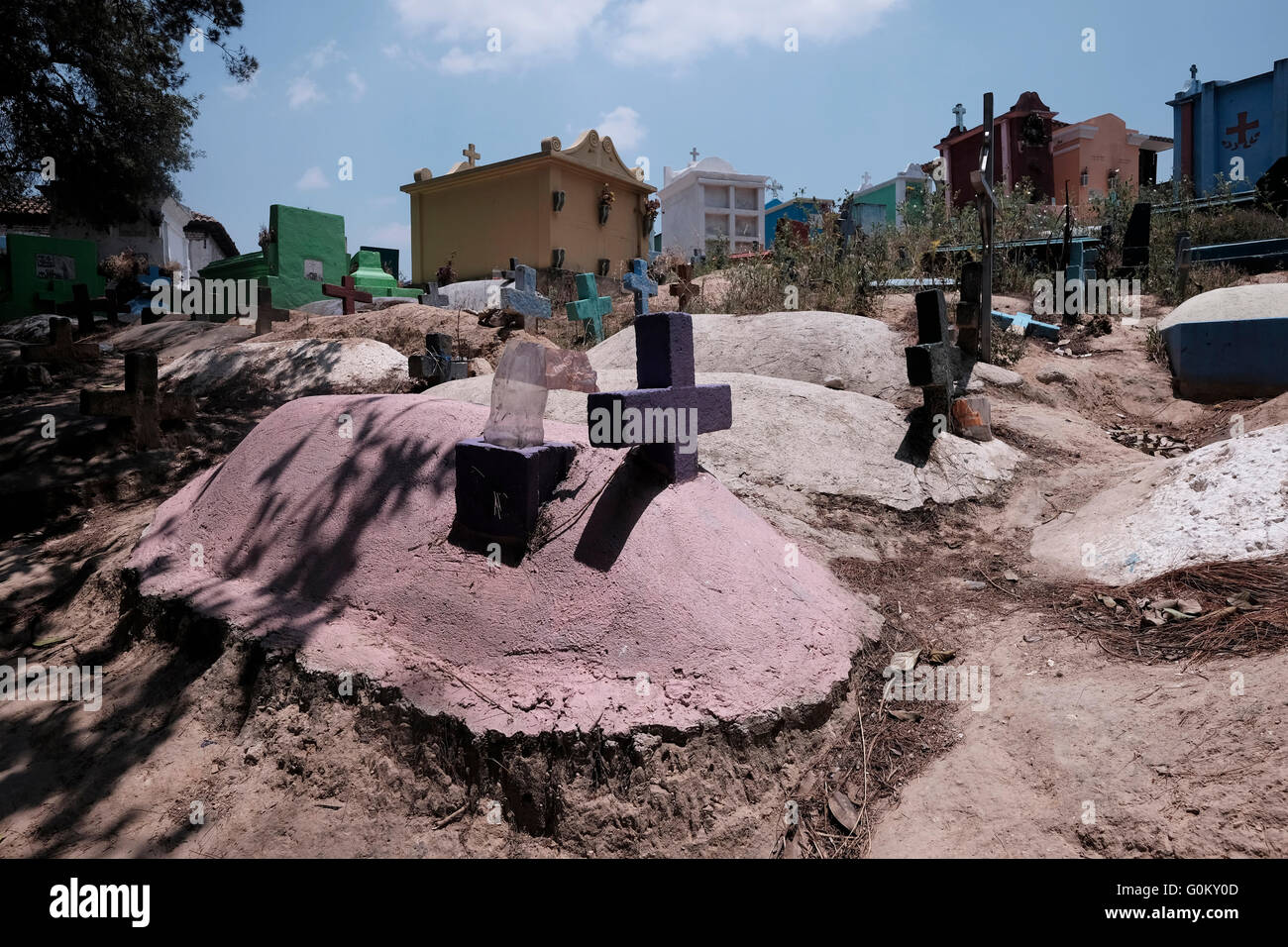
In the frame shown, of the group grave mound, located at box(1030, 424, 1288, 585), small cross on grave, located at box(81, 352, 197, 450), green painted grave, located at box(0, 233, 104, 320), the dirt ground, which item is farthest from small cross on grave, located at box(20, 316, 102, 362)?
grave mound, located at box(1030, 424, 1288, 585)

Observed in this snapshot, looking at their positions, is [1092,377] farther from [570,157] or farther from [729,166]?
[729,166]

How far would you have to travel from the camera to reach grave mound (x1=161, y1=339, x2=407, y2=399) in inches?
313

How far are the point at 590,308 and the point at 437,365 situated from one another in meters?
2.91

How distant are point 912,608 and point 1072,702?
1.02 meters

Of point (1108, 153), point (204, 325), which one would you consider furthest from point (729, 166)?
point (204, 325)

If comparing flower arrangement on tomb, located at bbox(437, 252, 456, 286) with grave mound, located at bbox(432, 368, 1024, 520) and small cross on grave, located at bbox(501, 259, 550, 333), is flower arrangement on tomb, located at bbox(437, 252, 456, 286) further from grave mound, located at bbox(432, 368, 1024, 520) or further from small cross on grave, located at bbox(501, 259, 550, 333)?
grave mound, located at bbox(432, 368, 1024, 520)

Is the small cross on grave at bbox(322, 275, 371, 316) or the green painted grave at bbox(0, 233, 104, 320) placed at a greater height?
the green painted grave at bbox(0, 233, 104, 320)

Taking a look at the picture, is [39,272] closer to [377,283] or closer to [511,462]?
[377,283]

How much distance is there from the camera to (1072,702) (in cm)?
294

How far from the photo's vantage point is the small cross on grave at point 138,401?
20.0 feet

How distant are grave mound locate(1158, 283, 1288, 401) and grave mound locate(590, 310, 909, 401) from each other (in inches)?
104

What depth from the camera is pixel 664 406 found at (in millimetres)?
3443

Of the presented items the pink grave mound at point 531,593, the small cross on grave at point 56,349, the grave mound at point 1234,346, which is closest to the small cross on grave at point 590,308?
the pink grave mound at point 531,593

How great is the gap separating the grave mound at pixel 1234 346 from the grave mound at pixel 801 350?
2.64 metres
